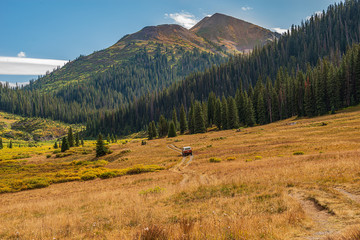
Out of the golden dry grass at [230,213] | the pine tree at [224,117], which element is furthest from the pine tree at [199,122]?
the golden dry grass at [230,213]

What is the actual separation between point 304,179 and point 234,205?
6.92m

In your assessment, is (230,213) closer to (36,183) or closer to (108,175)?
(108,175)

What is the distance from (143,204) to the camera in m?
13.3

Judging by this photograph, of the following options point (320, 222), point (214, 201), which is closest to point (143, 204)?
point (214, 201)

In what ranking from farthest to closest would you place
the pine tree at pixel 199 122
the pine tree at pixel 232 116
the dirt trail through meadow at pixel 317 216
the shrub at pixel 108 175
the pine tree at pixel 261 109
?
the pine tree at pixel 199 122, the pine tree at pixel 261 109, the pine tree at pixel 232 116, the shrub at pixel 108 175, the dirt trail through meadow at pixel 317 216

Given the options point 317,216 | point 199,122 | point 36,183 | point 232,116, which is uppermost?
point 232,116

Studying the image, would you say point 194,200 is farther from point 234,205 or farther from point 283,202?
point 283,202

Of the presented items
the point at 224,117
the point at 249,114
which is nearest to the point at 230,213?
the point at 224,117

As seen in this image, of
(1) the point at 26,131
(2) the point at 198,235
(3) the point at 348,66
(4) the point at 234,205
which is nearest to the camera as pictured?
(2) the point at 198,235

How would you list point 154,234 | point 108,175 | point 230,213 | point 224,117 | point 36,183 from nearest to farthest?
point 154,234
point 230,213
point 36,183
point 108,175
point 224,117

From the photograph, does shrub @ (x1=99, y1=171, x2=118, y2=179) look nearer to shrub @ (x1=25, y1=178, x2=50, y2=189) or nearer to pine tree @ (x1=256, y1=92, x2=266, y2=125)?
shrub @ (x1=25, y1=178, x2=50, y2=189)

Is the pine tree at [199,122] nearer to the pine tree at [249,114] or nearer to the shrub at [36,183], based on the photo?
the pine tree at [249,114]

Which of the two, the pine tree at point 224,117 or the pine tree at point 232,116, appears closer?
the pine tree at point 232,116

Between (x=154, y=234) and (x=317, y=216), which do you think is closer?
(x=154, y=234)
